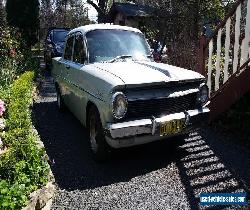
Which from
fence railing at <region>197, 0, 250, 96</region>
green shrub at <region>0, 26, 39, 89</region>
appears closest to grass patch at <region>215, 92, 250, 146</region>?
fence railing at <region>197, 0, 250, 96</region>

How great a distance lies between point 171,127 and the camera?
4793 mm

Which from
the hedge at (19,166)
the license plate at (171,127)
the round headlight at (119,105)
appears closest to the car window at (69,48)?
the hedge at (19,166)

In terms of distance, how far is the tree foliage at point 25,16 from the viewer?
2366 centimetres

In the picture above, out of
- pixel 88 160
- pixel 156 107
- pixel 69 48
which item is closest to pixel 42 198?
pixel 88 160

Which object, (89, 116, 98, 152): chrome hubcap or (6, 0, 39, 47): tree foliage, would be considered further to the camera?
(6, 0, 39, 47): tree foliage

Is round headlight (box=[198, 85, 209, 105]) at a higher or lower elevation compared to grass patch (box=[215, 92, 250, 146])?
higher

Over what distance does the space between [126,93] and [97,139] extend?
2.87 ft

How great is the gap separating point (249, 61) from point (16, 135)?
3917 mm

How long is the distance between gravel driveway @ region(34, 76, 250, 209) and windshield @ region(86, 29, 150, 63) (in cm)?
151

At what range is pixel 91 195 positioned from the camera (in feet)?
14.1

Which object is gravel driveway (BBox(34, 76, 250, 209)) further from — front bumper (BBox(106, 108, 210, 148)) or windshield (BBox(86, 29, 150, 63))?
windshield (BBox(86, 29, 150, 63))

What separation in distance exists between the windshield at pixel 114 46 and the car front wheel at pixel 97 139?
3.29ft

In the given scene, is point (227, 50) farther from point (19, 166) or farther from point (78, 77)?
point (19, 166)

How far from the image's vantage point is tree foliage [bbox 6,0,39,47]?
2366cm
